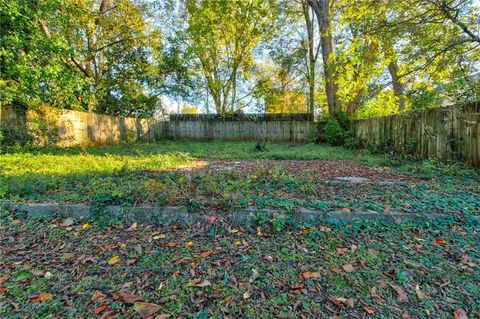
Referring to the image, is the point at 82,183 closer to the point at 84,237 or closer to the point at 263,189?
the point at 84,237

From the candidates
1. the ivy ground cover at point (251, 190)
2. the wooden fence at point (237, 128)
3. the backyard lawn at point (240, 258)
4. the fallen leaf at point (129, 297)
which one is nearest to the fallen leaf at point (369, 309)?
the backyard lawn at point (240, 258)

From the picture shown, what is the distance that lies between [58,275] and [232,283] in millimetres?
1257

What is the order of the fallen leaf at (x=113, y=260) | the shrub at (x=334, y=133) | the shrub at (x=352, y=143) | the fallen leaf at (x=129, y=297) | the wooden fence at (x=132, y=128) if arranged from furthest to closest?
the shrub at (x=334, y=133) → the shrub at (x=352, y=143) → the wooden fence at (x=132, y=128) → the fallen leaf at (x=113, y=260) → the fallen leaf at (x=129, y=297)

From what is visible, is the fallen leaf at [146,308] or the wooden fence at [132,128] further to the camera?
the wooden fence at [132,128]

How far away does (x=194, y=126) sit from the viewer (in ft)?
45.7

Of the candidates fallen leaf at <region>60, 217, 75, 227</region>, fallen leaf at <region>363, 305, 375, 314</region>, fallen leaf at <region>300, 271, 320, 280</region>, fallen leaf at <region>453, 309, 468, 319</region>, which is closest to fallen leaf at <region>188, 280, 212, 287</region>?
fallen leaf at <region>300, 271, 320, 280</region>

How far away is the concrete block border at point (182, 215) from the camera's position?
2.28 m

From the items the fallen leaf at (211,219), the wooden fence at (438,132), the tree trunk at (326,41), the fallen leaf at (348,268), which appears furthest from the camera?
the tree trunk at (326,41)

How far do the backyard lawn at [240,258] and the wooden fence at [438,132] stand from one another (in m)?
1.82

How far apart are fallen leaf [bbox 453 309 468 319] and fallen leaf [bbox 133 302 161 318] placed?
1.72 meters

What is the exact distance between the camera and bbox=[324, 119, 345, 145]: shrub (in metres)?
9.77

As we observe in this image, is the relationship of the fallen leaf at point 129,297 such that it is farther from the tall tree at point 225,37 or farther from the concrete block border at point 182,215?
the tall tree at point 225,37

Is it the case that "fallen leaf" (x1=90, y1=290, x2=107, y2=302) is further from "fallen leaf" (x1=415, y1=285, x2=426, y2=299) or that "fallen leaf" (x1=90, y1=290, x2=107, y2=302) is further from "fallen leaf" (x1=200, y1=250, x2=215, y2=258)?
"fallen leaf" (x1=415, y1=285, x2=426, y2=299)

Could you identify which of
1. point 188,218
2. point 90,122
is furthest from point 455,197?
point 90,122
